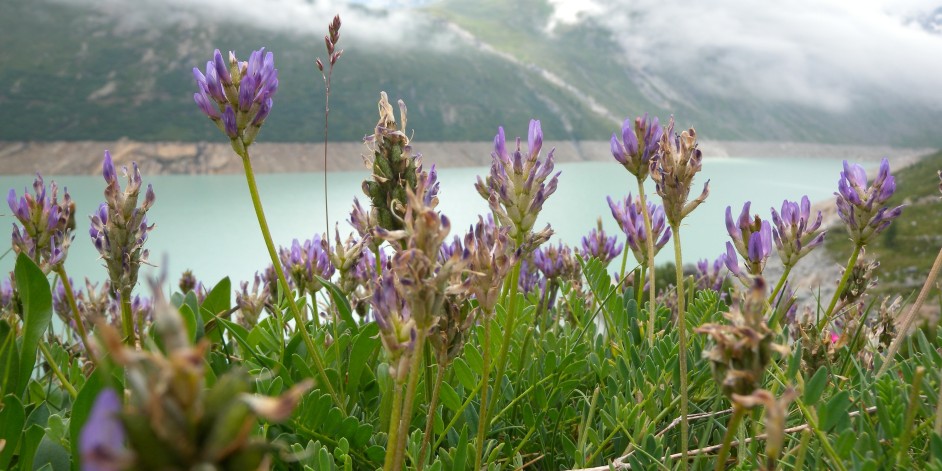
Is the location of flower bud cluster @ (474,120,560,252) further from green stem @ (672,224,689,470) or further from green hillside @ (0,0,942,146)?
green hillside @ (0,0,942,146)

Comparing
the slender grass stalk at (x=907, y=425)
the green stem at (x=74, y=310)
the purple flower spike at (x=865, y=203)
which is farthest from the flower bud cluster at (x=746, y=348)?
the green stem at (x=74, y=310)

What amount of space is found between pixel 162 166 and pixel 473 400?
415ft

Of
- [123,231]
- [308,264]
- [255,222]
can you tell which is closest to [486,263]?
[123,231]

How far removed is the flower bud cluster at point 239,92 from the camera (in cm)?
194

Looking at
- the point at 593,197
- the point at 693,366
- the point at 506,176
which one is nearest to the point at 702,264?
the point at 693,366

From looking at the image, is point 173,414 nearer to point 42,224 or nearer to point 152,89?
point 42,224

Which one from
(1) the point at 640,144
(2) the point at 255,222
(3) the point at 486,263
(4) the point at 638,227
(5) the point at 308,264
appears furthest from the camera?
(2) the point at 255,222

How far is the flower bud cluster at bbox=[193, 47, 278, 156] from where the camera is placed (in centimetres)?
194

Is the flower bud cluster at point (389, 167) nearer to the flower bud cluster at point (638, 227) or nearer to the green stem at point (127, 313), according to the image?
the green stem at point (127, 313)

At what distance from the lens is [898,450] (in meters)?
1.46

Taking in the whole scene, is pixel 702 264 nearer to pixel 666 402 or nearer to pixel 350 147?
pixel 666 402

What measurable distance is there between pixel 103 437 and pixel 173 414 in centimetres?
6

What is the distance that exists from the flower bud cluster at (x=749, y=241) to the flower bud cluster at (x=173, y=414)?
5.99 ft

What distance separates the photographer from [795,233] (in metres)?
2.23
